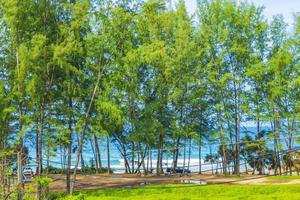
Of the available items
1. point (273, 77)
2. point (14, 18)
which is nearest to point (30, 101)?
point (14, 18)

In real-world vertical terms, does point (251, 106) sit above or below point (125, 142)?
above

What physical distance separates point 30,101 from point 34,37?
289 cm

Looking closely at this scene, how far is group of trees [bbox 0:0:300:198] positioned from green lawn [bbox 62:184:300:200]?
131 inches

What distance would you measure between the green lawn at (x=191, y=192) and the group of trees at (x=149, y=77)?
3.33m

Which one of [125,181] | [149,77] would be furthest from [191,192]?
[149,77]

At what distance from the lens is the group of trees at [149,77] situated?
2128 centimetres

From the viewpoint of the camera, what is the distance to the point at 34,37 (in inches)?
818

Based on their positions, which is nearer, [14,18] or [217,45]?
[14,18]

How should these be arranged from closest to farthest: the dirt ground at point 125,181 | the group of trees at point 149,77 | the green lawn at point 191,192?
1. the green lawn at point 191,192
2. the group of trees at point 149,77
3. the dirt ground at point 125,181

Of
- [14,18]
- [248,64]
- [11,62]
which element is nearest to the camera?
[14,18]

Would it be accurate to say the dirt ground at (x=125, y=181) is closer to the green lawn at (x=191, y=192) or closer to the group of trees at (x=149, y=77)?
the group of trees at (x=149, y=77)

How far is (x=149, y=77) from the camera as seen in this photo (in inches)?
1175

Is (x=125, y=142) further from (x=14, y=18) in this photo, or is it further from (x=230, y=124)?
(x=14, y=18)

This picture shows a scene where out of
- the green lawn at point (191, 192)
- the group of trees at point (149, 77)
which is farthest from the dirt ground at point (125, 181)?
the green lawn at point (191, 192)
